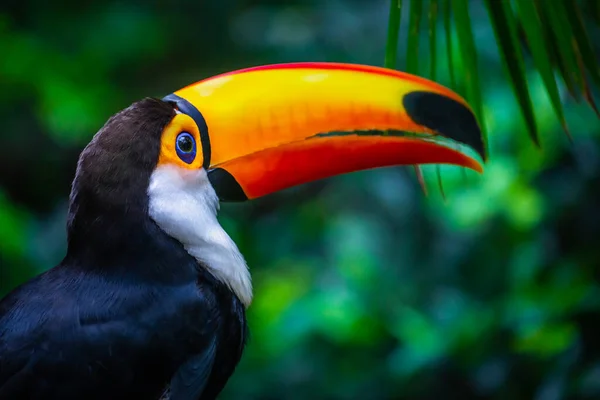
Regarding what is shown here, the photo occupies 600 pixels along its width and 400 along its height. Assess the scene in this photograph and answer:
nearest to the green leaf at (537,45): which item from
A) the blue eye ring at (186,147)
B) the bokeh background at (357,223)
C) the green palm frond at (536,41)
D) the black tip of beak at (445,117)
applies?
the green palm frond at (536,41)

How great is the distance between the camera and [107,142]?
60.3 inches

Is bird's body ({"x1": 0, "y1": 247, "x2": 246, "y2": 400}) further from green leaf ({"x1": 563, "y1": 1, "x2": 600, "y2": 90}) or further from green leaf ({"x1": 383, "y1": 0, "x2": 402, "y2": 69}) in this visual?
green leaf ({"x1": 563, "y1": 1, "x2": 600, "y2": 90})

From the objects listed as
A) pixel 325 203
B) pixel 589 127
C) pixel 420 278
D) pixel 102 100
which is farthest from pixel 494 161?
pixel 102 100

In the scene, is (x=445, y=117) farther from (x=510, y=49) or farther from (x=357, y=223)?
(x=357, y=223)

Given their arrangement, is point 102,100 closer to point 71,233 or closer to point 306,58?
point 306,58

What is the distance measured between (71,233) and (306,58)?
2.35 meters

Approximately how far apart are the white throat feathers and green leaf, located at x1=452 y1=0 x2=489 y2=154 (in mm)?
515

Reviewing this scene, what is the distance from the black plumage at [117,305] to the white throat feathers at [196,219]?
0.02 metres

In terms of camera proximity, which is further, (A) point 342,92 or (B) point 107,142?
(A) point 342,92

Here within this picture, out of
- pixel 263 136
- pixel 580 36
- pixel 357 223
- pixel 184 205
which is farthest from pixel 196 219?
pixel 357 223

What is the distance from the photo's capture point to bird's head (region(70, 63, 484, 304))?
155 cm

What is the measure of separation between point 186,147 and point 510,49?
0.61m

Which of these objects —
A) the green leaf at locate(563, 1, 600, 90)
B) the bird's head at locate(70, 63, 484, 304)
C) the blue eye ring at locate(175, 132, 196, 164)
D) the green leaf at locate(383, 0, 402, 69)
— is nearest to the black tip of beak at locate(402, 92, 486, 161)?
the bird's head at locate(70, 63, 484, 304)

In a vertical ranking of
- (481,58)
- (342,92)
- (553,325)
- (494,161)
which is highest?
(342,92)
